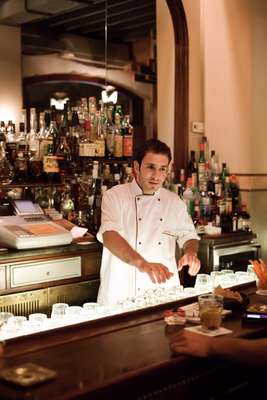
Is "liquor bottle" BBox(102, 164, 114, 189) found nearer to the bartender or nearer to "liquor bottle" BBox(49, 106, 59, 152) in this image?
"liquor bottle" BBox(49, 106, 59, 152)

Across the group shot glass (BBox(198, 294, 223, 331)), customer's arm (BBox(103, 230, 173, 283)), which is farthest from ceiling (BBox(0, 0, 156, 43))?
shot glass (BBox(198, 294, 223, 331))

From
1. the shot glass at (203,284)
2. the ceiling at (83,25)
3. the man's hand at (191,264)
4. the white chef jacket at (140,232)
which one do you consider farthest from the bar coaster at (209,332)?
the ceiling at (83,25)

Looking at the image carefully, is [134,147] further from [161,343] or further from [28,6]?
[161,343]

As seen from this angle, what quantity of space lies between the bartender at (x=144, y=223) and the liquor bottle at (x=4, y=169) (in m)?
0.72

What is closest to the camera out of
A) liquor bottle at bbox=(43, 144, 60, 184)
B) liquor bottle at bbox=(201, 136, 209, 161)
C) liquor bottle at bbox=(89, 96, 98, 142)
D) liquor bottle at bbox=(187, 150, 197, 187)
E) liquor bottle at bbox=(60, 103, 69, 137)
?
liquor bottle at bbox=(43, 144, 60, 184)

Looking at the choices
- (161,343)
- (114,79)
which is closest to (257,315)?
(161,343)

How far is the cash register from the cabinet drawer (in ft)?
0.35

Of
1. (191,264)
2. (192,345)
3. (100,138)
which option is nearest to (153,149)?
(191,264)

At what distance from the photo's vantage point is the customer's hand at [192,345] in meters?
1.64

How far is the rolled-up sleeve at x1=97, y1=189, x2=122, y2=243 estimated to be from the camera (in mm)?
2908

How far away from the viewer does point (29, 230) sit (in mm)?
3299

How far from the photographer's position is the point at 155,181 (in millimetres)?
2973

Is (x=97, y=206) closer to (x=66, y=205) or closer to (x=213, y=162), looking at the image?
(x=66, y=205)

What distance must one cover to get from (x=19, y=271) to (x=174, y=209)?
92 centimetres
